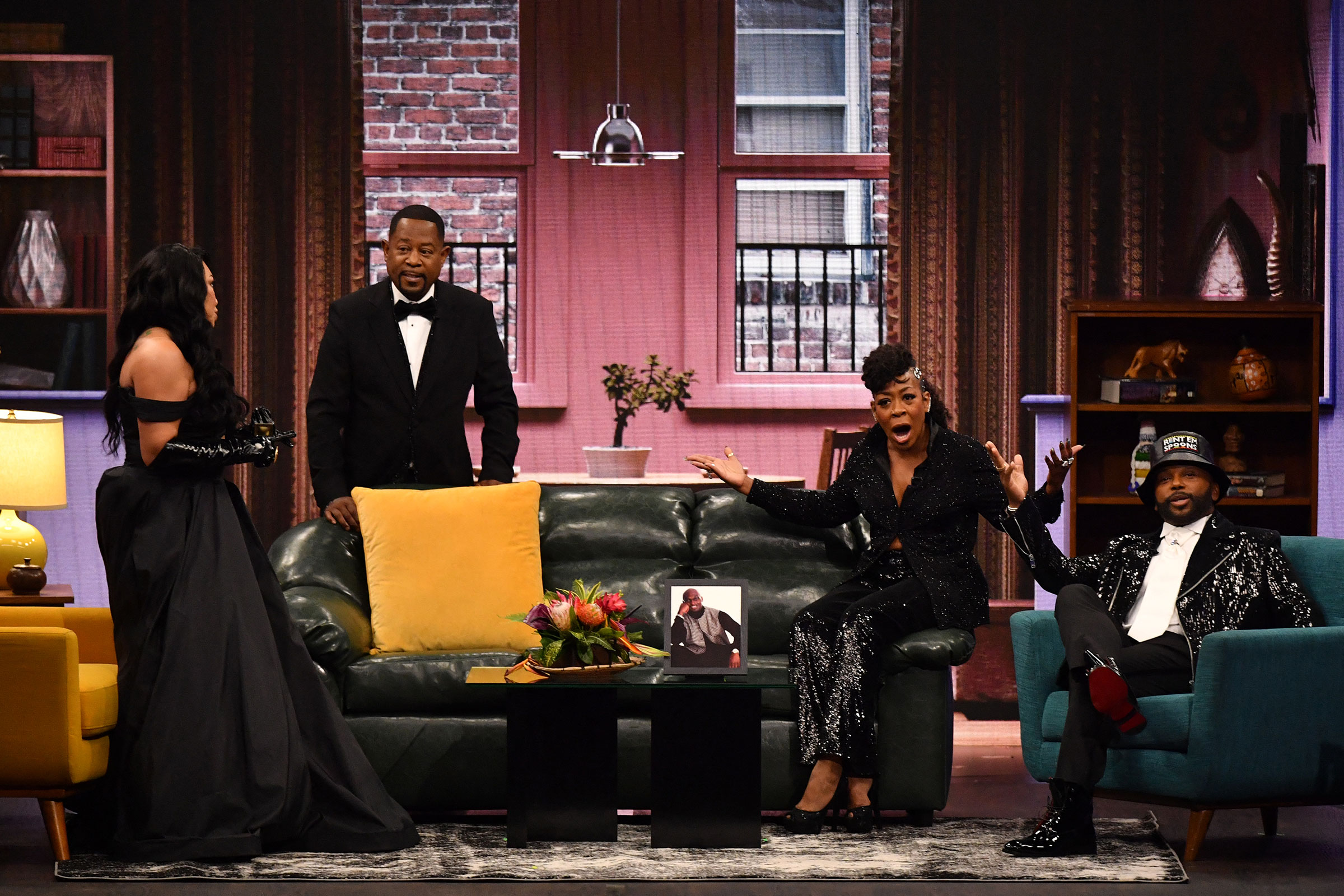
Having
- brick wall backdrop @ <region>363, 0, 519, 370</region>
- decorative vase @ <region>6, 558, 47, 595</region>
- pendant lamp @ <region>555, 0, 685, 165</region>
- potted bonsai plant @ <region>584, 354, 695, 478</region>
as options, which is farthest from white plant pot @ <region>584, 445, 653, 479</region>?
decorative vase @ <region>6, 558, 47, 595</region>

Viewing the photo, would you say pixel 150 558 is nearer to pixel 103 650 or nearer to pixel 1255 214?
pixel 103 650

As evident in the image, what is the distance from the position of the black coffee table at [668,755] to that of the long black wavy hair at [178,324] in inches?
34.2

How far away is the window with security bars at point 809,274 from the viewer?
25.0 feet

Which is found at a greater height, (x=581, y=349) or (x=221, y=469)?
(x=581, y=349)

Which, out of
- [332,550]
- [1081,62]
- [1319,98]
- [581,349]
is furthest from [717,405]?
[332,550]

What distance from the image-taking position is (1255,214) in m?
6.94

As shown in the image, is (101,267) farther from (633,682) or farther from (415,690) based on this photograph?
(633,682)

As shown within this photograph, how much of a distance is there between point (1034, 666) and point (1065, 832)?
1.41 feet

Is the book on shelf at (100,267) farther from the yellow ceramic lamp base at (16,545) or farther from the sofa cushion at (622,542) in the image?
the sofa cushion at (622,542)

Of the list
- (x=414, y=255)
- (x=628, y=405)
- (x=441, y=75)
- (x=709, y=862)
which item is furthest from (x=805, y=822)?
(x=441, y=75)

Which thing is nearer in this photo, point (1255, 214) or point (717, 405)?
point (1255, 214)

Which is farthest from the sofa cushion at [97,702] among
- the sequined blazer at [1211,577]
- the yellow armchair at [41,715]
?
the sequined blazer at [1211,577]

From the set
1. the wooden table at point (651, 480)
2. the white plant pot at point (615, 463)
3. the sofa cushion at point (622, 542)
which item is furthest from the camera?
the white plant pot at point (615, 463)

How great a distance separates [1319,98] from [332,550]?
16.2 feet
